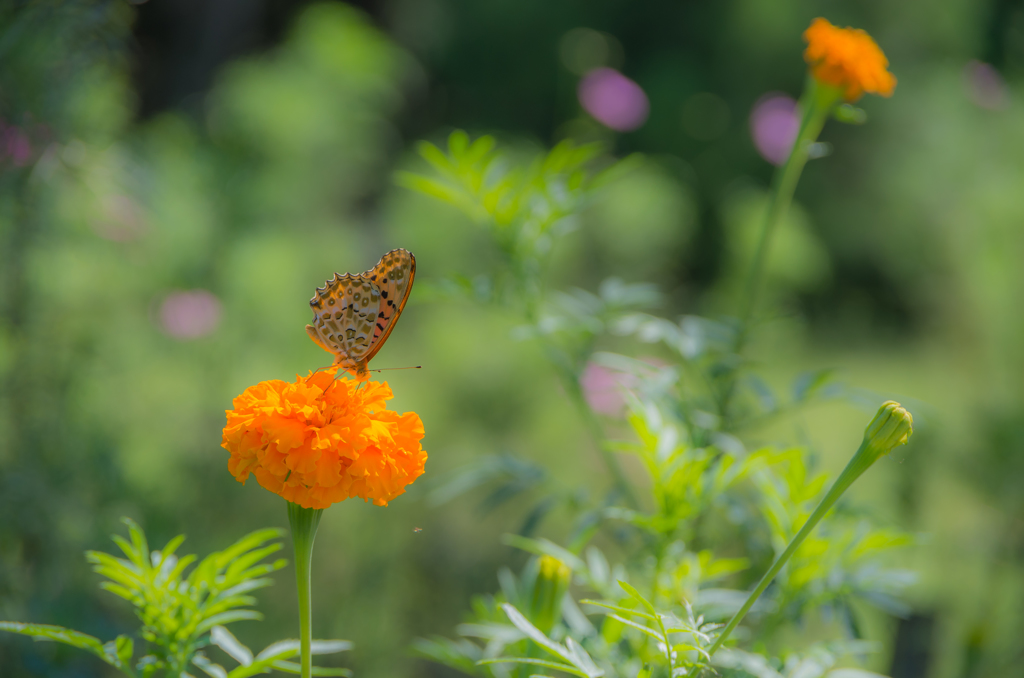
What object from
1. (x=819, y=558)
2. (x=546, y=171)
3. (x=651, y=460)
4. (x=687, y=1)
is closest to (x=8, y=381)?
(x=546, y=171)

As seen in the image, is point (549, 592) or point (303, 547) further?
point (549, 592)

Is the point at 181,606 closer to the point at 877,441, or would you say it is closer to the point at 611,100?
the point at 877,441

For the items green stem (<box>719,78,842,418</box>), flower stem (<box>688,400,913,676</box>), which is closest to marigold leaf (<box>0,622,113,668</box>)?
flower stem (<box>688,400,913,676</box>)

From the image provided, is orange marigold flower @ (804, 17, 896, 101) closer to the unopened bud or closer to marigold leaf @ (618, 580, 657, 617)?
the unopened bud

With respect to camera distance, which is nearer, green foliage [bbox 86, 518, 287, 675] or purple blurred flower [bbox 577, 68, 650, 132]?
green foliage [bbox 86, 518, 287, 675]

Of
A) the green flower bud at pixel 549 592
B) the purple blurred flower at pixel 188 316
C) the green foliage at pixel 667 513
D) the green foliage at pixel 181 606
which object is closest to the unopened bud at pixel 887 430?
the green foliage at pixel 667 513

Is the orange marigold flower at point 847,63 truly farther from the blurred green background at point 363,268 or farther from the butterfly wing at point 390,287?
the butterfly wing at point 390,287

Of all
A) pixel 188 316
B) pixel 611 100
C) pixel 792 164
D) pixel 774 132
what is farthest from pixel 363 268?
pixel 792 164
